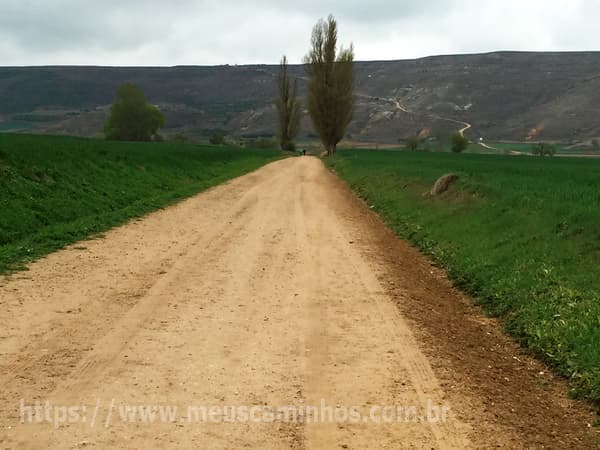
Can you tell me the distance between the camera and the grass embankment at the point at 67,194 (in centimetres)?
1284

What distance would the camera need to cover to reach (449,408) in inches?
217

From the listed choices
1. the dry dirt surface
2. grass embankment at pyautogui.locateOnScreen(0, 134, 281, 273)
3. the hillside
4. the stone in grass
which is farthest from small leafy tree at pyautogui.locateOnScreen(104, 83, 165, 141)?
the dry dirt surface

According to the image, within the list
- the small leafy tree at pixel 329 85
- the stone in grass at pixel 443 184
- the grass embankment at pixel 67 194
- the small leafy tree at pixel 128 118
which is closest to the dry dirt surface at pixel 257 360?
the grass embankment at pixel 67 194

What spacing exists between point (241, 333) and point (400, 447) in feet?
9.76

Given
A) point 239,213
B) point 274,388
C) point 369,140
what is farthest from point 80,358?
point 369,140

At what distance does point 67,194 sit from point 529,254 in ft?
42.1

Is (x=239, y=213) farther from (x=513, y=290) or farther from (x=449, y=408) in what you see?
(x=449, y=408)

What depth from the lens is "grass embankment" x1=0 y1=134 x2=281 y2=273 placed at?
12.8m

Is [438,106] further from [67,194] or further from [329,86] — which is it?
[67,194]

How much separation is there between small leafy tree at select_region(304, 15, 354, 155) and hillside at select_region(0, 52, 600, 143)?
2950 inches

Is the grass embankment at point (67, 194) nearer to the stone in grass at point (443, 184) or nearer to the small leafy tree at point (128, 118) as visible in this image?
the stone in grass at point (443, 184)

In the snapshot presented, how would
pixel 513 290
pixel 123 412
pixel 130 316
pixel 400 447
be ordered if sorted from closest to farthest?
pixel 400 447, pixel 123 412, pixel 130 316, pixel 513 290

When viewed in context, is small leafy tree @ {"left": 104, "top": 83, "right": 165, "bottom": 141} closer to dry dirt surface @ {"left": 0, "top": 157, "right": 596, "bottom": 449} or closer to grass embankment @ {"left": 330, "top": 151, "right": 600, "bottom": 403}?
grass embankment @ {"left": 330, "top": 151, "right": 600, "bottom": 403}

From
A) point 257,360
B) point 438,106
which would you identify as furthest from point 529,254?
point 438,106
